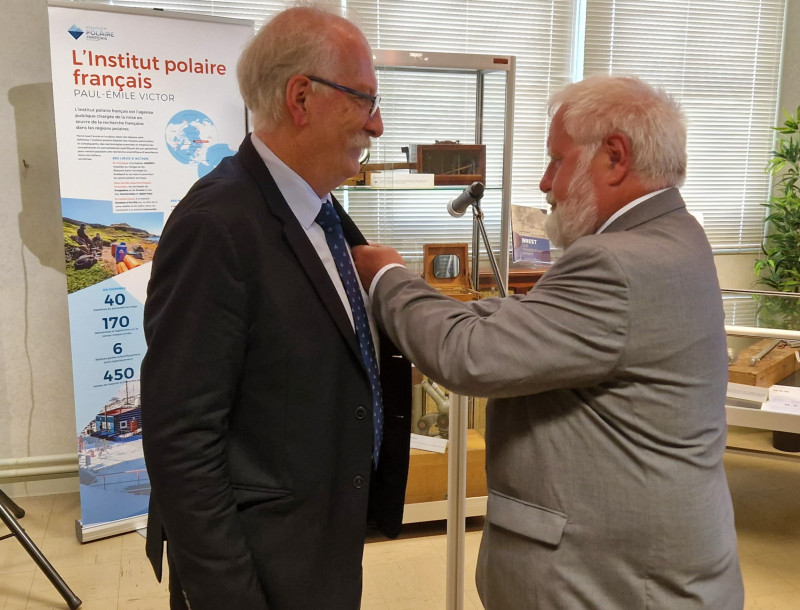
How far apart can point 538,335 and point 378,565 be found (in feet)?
6.34

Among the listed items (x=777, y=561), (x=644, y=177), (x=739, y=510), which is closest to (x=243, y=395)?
(x=644, y=177)

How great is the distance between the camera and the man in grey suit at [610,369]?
3.81 feet

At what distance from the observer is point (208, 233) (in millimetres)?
1062

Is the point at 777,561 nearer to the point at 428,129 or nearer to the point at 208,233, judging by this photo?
the point at 428,129

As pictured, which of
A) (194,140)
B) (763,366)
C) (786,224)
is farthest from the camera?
(786,224)

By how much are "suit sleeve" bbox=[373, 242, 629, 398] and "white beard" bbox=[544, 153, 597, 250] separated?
128 millimetres

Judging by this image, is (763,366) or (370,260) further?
(763,366)

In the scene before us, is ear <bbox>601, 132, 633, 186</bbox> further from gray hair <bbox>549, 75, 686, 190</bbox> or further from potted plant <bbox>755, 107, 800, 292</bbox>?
potted plant <bbox>755, 107, 800, 292</bbox>

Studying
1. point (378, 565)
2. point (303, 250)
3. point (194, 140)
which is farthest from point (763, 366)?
point (194, 140)

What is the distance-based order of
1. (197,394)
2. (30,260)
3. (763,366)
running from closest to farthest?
(197,394) < (763,366) < (30,260)

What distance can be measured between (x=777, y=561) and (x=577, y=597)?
208 cm

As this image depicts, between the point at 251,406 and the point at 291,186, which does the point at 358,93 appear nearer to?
the point at 291,186

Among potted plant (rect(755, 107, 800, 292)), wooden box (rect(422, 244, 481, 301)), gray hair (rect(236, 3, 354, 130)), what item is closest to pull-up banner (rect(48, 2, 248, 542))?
wooden box (rect(422, 244, 481, 301))

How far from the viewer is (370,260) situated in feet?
4.51
